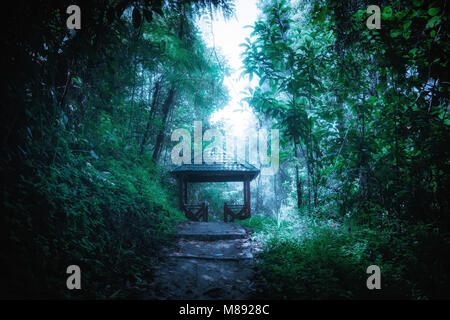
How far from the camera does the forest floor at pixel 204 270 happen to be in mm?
2748

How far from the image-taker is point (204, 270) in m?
3.51

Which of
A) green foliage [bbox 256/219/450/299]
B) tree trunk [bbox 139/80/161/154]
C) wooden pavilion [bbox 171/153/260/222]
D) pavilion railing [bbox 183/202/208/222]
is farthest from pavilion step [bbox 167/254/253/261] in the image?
pavilion railing [bbox 183/202/208/222]

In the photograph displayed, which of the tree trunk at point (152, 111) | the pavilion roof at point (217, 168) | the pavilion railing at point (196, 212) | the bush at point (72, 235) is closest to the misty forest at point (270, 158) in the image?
the bush at point (72, 235)

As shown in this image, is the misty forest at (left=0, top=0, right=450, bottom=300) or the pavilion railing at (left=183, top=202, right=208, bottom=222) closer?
the misty forest at (left=0, top=0, right=450, bottom=300)

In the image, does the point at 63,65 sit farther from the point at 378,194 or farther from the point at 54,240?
the point at 378,194

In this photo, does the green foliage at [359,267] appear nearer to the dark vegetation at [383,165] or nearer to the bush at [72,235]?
the dark vegetation at [383,165]

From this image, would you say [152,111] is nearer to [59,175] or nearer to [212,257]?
[59,175]

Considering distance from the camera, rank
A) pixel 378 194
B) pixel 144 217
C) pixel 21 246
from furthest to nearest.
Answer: pixel 144 217
pixel 378 194
pixel 21 246

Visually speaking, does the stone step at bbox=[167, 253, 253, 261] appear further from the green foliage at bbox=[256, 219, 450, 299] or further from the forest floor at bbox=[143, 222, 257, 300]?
the green foliage at bbox=[256, 219, 450, 299]

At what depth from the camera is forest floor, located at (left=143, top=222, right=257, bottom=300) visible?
2.75 m

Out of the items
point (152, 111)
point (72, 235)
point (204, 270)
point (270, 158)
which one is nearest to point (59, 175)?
point (72, 235)
